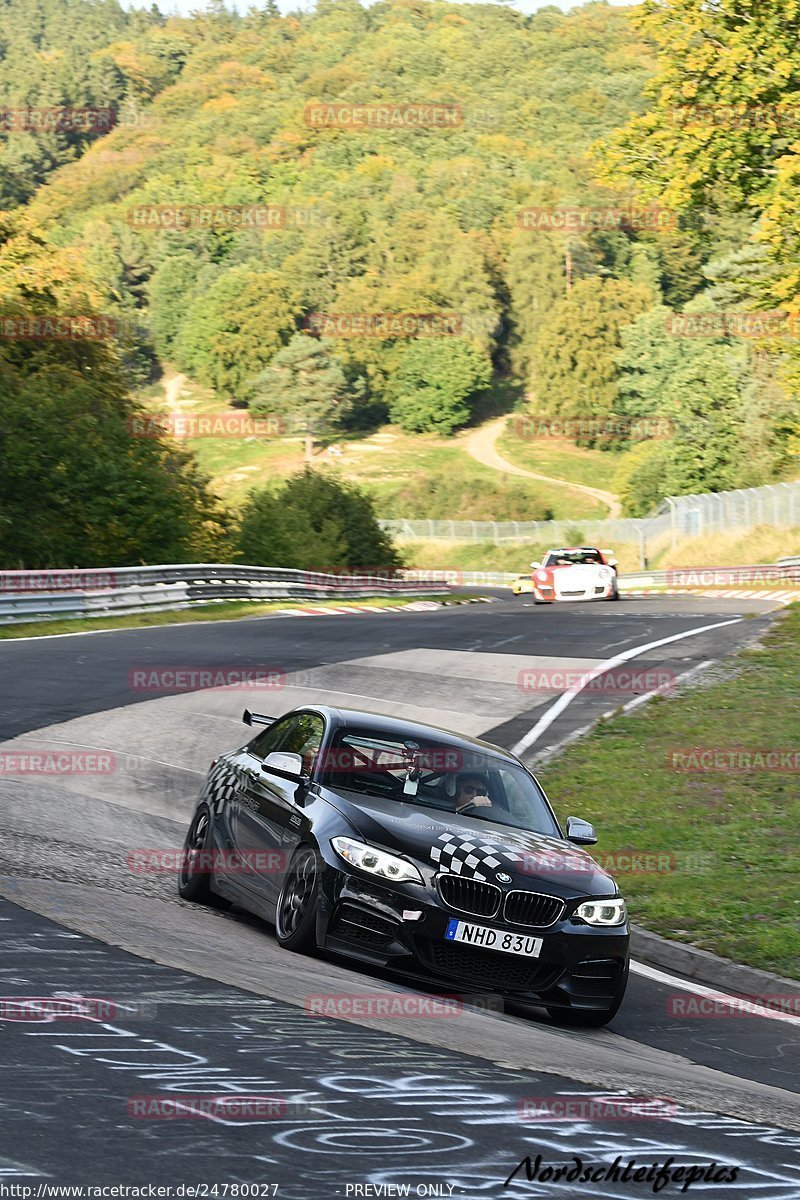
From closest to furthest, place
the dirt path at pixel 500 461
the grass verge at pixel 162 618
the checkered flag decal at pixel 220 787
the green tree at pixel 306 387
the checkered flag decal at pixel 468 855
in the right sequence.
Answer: the checkered flag decal at pixel 468 855 → the checkered flag decal at pixel 220 787 → the grass verge at pixel 162 618 → the dirt path at pixel 500 461 → the green tree at pixel 306 387

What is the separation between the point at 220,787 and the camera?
9.85 metres

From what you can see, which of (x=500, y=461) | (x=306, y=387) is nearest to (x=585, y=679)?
(x=500, y=461)

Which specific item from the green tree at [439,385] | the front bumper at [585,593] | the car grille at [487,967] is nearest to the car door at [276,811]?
the car grille at [487,967]

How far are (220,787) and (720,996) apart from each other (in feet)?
10.9

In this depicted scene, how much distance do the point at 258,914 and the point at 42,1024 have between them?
3.21 meters

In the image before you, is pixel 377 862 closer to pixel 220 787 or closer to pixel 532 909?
pixel 532 909

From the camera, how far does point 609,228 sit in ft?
525

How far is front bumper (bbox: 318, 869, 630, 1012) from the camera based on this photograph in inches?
303

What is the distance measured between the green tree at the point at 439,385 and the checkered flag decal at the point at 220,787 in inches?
5466

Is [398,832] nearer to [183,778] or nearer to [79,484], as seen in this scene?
[183,778]

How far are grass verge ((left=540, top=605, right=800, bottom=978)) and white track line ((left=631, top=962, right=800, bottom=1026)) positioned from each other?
361mm

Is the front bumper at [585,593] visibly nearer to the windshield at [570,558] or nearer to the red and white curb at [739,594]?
the windshield at [570,558]

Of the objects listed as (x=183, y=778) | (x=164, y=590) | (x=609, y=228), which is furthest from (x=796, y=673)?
(x=609, y=228)

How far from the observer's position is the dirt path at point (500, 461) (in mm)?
121000
